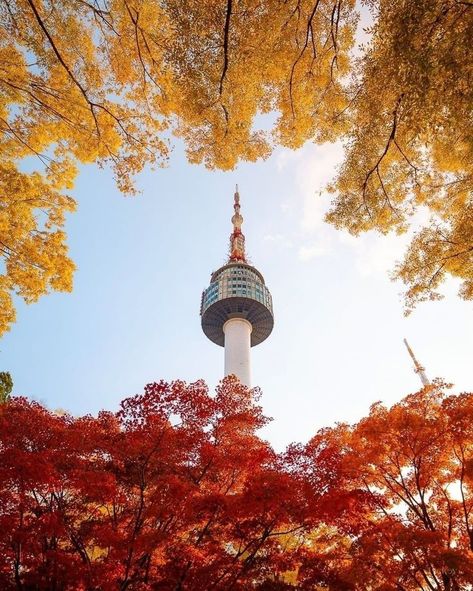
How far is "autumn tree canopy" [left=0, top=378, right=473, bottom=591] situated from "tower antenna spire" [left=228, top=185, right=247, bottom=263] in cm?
4067

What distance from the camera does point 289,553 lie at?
10.8 metres

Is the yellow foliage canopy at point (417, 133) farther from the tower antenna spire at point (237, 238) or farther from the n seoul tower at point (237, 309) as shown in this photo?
the tower antenna spire at point (237, 238)

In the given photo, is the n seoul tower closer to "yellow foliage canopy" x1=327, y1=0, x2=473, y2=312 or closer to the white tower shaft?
the white tower shaft

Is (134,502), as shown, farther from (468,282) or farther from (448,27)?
(448,27)

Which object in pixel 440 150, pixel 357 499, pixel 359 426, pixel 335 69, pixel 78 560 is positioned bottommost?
pixel 78 560

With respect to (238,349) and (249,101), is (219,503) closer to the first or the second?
(249,101)

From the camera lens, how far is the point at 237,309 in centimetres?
4706

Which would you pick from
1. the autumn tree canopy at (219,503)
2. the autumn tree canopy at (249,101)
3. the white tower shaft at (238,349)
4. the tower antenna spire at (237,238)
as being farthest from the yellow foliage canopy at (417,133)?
the tower antenna spire at (237,238)

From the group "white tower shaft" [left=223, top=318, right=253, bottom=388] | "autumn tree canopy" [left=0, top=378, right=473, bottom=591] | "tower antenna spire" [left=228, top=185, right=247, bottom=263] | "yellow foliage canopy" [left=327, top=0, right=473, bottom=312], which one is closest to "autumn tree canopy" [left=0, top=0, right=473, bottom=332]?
"yellow foliage canopy" [left=327, top=0, right=473, bottom=312]

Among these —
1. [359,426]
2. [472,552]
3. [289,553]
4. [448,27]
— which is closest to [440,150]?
[448,27]

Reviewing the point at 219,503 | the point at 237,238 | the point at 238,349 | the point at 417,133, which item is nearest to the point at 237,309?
the point at 238,349

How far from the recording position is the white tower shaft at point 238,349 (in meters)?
40.5

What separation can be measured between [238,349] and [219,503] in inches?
1311

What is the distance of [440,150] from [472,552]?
10394mm
